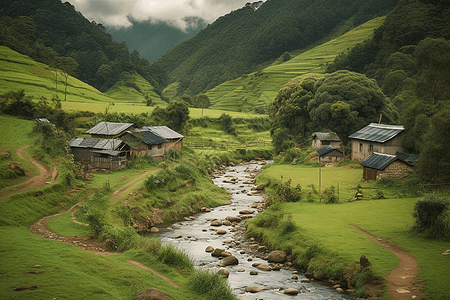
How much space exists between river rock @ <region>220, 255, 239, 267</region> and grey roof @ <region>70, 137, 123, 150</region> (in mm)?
23683

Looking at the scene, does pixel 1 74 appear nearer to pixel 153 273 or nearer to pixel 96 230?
pixel 96 230

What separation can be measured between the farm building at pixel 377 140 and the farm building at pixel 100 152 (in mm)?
30739

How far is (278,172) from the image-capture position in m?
46.8

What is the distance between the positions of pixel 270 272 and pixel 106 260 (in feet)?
31.4

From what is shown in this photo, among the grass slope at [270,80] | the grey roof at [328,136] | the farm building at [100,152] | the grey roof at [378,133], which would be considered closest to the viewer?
the farm building at [100,152]

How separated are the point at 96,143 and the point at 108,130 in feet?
16.9

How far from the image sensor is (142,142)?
147 ft

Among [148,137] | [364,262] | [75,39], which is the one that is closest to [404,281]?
[364,262]

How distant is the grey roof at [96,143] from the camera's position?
40047mm

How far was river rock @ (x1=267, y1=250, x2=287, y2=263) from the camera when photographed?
2170 centimetres

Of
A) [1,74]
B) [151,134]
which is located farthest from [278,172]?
[1,74]

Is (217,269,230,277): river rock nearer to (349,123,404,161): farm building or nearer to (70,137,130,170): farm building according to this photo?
(70,137,130,170): farm building

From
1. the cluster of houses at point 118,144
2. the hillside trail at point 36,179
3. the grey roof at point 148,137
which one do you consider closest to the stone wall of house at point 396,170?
the grey roof at point 148,137

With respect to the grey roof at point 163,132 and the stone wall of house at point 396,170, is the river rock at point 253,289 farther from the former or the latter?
the grey roof at point 163,132
